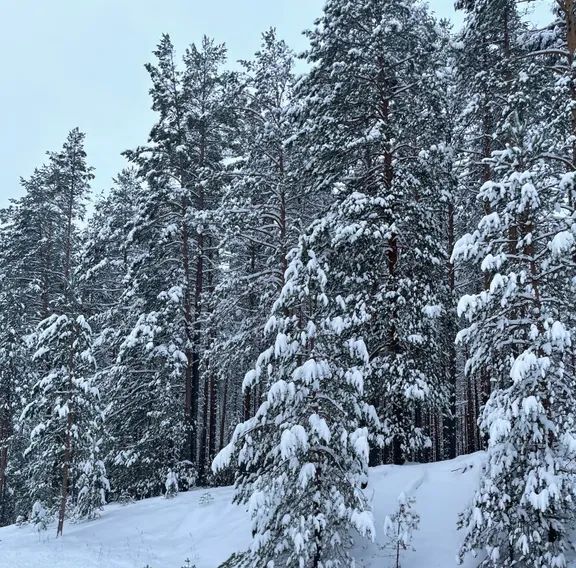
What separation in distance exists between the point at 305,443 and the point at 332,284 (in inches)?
251

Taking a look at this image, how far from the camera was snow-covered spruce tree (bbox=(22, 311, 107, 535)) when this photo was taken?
50.4 feet

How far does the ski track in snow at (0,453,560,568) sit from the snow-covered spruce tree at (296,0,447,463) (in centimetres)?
161

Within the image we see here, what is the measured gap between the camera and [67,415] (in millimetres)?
15508

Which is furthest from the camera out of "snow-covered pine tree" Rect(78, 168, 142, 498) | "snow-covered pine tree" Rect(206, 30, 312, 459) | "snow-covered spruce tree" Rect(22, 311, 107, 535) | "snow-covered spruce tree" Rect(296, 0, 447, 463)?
"snow-covered pine tree" Rect(78, 168, 142, 498)

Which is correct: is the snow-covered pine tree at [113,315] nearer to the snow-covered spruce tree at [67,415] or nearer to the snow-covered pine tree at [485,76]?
the snow-covered spruce tree at [67,415]

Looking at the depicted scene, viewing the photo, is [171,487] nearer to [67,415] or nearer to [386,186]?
[67,415]

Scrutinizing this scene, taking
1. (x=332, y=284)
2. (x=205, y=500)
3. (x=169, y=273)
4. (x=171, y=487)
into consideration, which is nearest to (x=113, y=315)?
(x=169, y=273)

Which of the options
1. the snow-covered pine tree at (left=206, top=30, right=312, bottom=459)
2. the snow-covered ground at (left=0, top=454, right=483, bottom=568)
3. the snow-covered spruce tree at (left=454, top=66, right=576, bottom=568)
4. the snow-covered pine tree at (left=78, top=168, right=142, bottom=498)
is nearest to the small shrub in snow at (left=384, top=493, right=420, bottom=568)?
the snow-covered ground at (left=0, top=454, right=483, bottom=568)

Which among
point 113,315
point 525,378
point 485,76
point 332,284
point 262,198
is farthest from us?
point 113,315

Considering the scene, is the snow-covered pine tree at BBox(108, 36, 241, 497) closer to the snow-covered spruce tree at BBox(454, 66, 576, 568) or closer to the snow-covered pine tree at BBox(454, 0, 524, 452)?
the snow-covered pine tree at BBox(454, 0, 524, 452)

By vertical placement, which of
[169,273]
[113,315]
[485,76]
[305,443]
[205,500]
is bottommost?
[205,500]

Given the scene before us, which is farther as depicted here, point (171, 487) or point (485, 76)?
point (171, 487)

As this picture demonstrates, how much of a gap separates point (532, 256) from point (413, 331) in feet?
17.4

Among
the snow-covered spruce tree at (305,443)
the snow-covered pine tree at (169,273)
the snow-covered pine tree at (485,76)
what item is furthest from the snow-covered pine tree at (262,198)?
the snow-covered spruce tree at (305,443)
